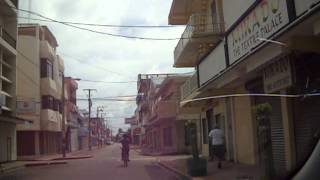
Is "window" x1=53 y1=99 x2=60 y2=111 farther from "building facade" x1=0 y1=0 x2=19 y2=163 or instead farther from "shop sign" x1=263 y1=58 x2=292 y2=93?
"shop sign" x1=263 y1=58 x2=292 y2=93

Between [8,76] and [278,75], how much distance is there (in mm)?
32053

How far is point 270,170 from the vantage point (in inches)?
473

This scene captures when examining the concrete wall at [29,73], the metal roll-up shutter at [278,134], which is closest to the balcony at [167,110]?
the concrete wall at [29,73]

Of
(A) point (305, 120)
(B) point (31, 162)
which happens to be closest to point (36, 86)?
(B) point (31, 162)

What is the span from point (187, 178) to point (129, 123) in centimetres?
14830

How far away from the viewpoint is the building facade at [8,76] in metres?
40.5

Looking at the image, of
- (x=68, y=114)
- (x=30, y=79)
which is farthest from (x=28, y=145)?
(x=68, y=114)

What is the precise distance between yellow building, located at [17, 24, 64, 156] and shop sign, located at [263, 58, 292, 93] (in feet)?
121

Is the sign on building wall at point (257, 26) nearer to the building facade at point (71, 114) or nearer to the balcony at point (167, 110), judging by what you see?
the balcony at point (167, 110)

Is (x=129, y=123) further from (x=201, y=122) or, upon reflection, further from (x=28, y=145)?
(x=201, y=122)

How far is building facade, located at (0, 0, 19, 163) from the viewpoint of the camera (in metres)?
40.5

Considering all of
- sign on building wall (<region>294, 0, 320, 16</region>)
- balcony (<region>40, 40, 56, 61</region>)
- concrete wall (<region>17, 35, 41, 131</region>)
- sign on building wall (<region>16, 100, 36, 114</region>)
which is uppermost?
balcony (<region>40, 40, 56, 61</region>)

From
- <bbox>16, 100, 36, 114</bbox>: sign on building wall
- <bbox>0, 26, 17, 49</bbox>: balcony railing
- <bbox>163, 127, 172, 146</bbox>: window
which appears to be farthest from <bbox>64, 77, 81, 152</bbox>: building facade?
<bbox>0, 26, 17, 49</bbox>: balcony railing

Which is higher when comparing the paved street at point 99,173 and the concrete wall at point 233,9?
the concrete wall at point 233,9
